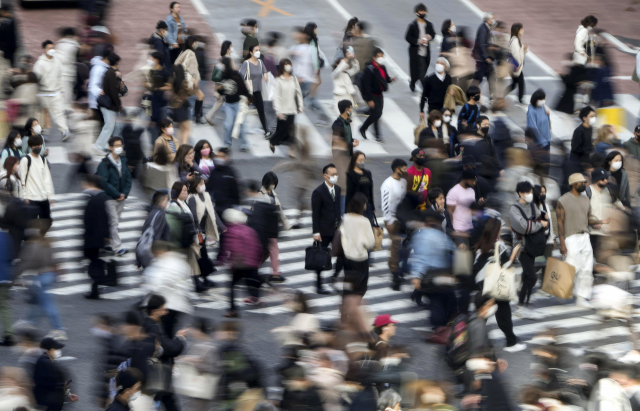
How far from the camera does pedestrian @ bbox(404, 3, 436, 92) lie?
21.3m

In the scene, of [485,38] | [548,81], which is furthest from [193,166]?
[548,81]

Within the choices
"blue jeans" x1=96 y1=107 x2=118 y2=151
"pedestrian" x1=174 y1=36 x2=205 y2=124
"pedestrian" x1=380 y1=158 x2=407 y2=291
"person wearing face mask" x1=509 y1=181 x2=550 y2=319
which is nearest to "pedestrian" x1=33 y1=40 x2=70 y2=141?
"blue jeans" x1=96 y1=107 x2=118 y2=151

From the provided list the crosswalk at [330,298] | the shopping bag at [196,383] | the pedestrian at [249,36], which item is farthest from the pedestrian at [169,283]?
the pedestrian at [249,36]

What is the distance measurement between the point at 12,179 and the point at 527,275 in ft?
23.5

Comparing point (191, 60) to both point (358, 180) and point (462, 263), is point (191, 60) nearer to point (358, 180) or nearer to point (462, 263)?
point (358, 180)

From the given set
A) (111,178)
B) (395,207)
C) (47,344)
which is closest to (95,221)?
(111,178)

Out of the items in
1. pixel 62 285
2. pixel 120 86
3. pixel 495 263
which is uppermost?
pixel 120 86

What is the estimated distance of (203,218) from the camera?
1396cm

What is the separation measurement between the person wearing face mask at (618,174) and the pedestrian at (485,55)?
20.6 feet

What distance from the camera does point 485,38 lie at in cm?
2156

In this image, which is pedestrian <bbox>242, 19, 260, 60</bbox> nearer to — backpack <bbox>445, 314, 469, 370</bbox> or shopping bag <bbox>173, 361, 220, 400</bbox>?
backpack <bbox>445, 314, 469, 370</bbox>

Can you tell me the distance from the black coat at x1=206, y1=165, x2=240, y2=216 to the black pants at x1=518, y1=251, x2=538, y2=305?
3.94 m

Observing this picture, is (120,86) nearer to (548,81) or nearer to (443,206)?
(443,206)

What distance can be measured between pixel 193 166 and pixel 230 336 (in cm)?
542
